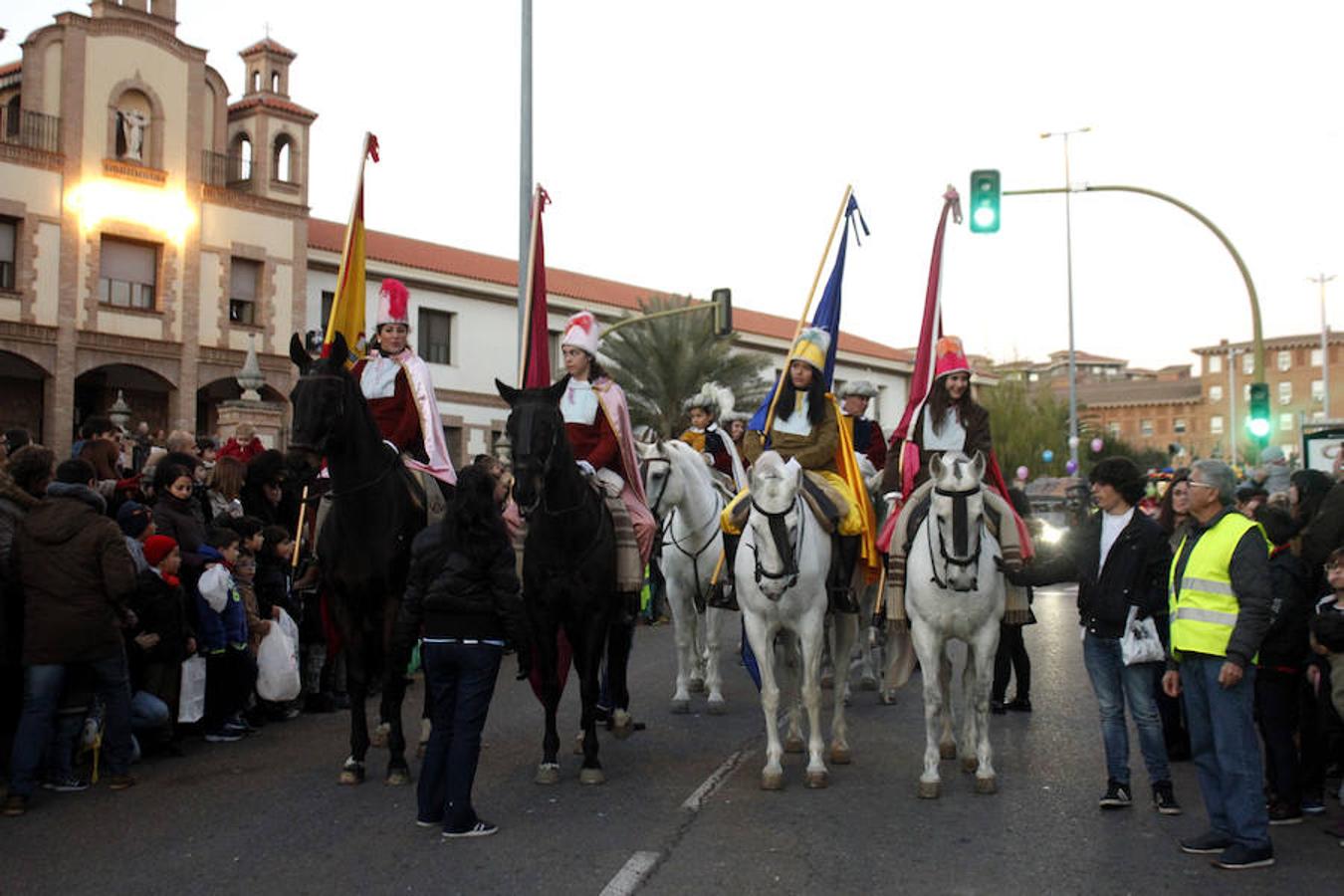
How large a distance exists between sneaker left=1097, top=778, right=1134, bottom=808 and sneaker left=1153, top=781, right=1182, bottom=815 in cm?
15

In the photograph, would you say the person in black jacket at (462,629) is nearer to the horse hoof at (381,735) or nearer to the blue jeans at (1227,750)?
the horse hoof at (381,735)

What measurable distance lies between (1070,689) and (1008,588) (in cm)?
414

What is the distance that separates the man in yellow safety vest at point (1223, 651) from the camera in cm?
624

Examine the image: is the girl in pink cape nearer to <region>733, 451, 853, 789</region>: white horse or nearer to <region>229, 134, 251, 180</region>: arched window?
<region>733, 451, 853, 789</region>: white horse

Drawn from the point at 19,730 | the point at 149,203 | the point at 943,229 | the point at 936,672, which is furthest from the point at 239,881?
the point at 149,203

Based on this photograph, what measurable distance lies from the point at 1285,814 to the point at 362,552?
5844 mm

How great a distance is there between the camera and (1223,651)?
6383mm

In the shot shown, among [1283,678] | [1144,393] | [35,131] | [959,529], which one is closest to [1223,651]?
[1283,678]

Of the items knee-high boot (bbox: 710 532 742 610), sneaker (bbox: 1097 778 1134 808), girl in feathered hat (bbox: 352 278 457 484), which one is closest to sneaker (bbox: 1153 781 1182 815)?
sneaker (bbox: 1097 778 1134 808)

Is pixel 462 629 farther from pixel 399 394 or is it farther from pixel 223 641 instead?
pixel 223 641

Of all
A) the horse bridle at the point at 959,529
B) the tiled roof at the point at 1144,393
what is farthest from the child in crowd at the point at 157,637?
the tiled roof at the point at 1144,393

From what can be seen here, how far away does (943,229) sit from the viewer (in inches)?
396

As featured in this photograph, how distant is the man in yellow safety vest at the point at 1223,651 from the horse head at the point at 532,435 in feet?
11.7

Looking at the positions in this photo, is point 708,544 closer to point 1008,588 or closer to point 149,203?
point 1008,588
